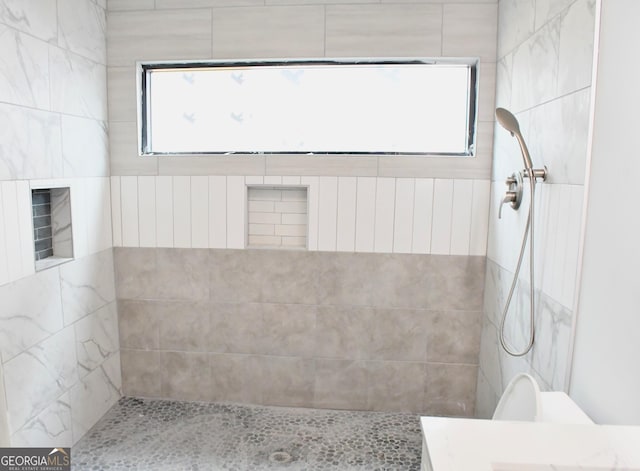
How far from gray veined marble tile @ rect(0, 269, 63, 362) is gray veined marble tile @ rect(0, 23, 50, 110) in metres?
0.76

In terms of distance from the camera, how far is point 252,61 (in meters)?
2.45

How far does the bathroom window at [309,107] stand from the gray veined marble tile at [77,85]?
204mm

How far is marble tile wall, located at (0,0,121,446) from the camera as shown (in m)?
1.80

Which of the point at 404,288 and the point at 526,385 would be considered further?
the point at 404,288

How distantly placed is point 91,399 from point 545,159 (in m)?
2.47

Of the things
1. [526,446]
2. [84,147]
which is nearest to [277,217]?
[84,147]

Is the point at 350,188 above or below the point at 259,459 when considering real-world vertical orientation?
above

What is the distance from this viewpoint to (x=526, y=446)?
95 centimetres

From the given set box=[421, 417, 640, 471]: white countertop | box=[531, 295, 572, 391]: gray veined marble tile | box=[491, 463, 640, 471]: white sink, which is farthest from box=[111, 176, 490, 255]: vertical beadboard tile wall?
box=[491, 463, 640, 471]: white sink

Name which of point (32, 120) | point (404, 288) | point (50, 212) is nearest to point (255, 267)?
point (404, 288)

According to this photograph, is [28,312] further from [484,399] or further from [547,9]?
[547,9]

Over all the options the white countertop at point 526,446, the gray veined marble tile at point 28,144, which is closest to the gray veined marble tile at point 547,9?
the white countertop at point 526,446

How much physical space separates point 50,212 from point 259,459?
159cm

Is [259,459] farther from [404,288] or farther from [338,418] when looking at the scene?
[404,288]
